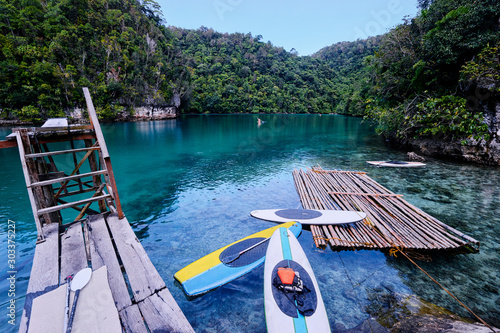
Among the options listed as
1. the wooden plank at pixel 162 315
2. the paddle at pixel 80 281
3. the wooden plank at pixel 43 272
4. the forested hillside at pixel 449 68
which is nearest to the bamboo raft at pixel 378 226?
the wooden plank at pixel 162 315

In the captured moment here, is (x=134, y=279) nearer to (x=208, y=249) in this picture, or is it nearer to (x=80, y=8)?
(x=208, y=249)

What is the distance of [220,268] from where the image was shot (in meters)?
5.74

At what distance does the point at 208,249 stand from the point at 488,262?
9.10m

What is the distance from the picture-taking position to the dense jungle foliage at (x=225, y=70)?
Answer: 588 inches

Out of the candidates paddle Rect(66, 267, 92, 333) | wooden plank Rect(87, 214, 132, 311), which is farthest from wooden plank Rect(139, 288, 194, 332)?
paddle Rect(66, 267, 92, 333)

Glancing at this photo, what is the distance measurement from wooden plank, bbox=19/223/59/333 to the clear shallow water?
237 cm

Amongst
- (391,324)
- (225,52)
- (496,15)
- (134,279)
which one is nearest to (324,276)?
(391,324)

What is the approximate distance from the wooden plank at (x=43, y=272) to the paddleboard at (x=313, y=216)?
6325mm

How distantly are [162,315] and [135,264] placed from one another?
132 centimetres

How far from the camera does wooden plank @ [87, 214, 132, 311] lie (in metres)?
3.33

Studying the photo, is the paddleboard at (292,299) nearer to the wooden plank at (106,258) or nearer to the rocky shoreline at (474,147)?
the wooden plank at (106,258)

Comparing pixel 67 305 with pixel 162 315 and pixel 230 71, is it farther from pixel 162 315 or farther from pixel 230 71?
pixel 230 71

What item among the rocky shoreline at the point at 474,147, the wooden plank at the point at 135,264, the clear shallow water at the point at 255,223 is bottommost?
the clear shallow water at the point at 255,223

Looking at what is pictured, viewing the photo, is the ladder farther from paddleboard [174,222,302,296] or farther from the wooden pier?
paddleboard [174,222,302,296]
